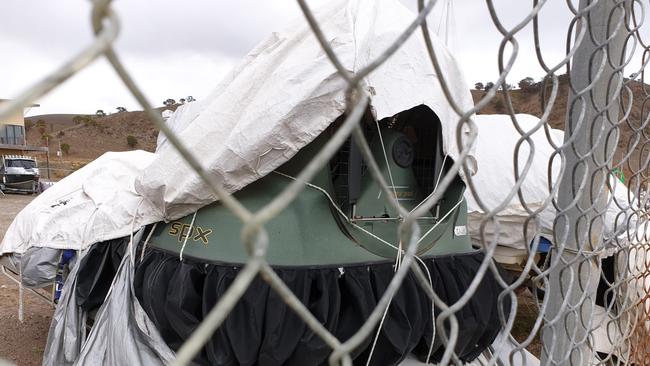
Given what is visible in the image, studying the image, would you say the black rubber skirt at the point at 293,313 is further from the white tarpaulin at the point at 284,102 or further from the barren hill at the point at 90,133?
the barren hill at the point at 90,133

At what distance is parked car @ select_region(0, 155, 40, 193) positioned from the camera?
16.9 meters

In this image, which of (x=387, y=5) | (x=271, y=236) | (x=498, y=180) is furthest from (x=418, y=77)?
(x=498, y=180)

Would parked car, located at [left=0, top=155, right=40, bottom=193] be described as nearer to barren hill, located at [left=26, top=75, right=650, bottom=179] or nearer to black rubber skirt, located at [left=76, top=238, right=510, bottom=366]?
black rubber skirt, located at [left=76, top=238, right=510, bottom=366]

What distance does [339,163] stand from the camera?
88.9 inches

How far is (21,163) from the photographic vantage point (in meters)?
17.5

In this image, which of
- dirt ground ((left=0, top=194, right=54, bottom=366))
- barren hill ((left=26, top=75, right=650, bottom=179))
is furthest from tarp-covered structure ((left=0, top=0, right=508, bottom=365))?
barren hill ((left=26, top=75, right=650, bottom=179))

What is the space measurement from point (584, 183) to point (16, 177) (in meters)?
19.6

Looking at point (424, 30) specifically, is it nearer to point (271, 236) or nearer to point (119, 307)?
point (271, 236)

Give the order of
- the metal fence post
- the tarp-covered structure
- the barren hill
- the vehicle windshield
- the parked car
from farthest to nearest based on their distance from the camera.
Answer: the barren hill, the vehicle windshield, the parked car, the tarp-covered structure, the metal fence post

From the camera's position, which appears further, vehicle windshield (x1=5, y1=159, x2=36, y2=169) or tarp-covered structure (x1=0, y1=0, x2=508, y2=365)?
vehicle windshield (x1=5, y1=159, x2=36, y2=169)

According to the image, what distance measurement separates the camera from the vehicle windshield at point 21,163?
56.6 feet

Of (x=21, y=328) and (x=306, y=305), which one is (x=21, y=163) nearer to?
(x=21, y=328)

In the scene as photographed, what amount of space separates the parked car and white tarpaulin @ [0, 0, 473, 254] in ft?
55.7

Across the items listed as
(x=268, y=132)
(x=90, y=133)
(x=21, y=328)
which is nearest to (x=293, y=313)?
(x=268, y=132)
